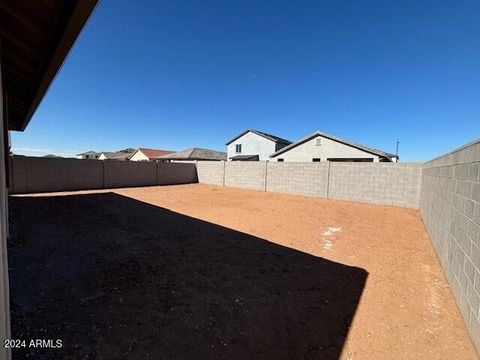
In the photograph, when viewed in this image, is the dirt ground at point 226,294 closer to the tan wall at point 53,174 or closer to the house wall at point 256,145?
the tan wall at point 53,174

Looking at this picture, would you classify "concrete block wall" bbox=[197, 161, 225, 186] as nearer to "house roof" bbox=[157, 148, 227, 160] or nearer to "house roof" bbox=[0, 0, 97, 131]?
"house roof" bbox=[157, 148, 227, 160]

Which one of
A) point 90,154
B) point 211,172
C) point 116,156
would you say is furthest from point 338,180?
point 90,154

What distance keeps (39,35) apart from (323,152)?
64.4ft

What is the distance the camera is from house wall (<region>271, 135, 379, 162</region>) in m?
18.5

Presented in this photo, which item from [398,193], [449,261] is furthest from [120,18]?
[398,193]

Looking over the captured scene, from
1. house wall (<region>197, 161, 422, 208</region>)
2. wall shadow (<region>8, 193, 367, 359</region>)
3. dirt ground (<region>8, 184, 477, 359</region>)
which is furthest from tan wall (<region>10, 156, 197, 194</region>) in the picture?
wall shadow (<region>8, 193, 367, 359</region>)

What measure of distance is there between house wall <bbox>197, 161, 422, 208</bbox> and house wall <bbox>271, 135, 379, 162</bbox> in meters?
7.49

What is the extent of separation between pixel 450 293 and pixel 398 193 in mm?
7718

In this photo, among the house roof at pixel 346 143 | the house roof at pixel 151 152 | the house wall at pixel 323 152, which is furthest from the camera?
the house roof at pixel 151 152

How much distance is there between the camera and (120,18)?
625 centimetres

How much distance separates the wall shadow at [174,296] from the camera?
7.04ft

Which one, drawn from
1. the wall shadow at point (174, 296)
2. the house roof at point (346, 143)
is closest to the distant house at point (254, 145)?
the house roof at point (346, 143)

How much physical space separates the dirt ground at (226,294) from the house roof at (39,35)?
105 inches

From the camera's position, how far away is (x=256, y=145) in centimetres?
2689
